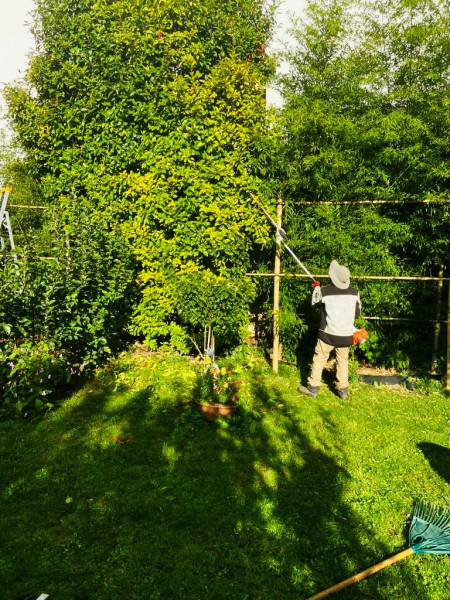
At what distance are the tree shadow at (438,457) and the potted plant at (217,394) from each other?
2.06 meters

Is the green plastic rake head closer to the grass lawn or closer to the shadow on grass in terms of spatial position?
the grass lawn

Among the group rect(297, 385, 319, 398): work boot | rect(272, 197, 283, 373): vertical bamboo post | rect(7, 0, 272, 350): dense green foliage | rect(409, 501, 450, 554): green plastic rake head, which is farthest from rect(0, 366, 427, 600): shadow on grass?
rect(7, 0, 272, 350): dense green foliage

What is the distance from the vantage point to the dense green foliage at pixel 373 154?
17.1 feet

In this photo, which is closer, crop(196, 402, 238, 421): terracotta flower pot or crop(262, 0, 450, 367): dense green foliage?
crop(196, 402, 238, 421): terracotta flower pot

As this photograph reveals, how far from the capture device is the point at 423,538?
106 inches

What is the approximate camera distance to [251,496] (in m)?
3.26

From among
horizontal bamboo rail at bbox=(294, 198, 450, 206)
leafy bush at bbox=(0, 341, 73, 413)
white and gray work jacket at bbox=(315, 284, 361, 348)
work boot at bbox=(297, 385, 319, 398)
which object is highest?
horizontal bamboo rail at bbox=(294, 198, 450, 206)

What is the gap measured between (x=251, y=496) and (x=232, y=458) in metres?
0.58

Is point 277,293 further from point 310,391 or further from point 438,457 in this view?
point 438,457

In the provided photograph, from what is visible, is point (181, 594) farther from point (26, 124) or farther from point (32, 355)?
point (26, 124)

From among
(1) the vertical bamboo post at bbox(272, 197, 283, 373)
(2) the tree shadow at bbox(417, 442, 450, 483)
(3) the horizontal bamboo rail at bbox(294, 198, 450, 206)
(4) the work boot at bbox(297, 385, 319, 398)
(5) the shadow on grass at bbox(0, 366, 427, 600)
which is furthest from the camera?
(1) the vertical bamboo post at bbox(272, 197, 283, 373)

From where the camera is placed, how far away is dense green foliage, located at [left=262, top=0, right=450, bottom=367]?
5.20 metres

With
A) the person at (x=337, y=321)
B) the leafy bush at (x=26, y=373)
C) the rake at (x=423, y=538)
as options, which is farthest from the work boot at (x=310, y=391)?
Result: the leafy bush at (x=26, y=373)

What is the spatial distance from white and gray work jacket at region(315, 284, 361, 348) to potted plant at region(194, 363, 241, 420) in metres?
1.45
